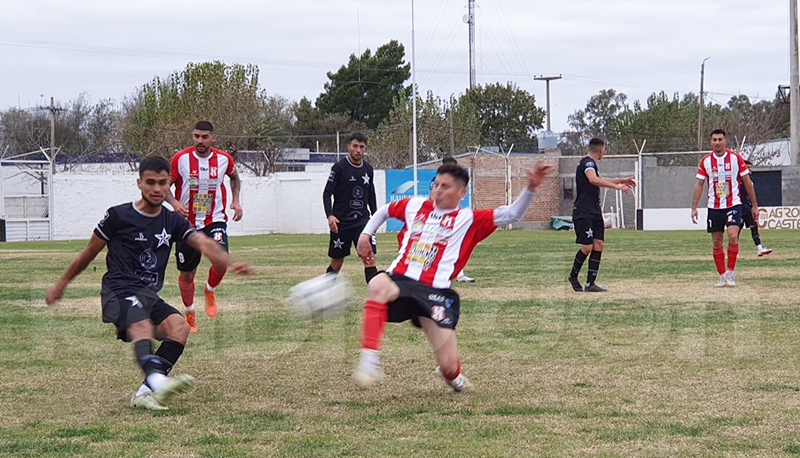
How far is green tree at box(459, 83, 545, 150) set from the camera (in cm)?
7794

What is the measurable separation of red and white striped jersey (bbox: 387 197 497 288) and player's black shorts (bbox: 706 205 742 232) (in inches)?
322

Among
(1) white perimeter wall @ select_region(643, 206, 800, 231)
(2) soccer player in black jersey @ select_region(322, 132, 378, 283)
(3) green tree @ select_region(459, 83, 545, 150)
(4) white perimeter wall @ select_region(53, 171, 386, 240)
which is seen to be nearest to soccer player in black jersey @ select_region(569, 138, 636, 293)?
(2) soccer player in black jersey @ select_region(322, 132, 378, 283)

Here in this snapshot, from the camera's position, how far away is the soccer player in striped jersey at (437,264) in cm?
621

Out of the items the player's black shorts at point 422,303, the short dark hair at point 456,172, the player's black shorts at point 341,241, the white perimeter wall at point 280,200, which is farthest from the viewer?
the white perimeter wall at point 280,200

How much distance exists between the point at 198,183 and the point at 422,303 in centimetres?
445

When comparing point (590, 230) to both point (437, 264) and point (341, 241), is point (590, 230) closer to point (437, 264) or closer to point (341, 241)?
point (341, 241)

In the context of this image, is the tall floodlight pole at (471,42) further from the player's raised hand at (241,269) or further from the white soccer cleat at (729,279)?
the player's raised hand at (241,269)

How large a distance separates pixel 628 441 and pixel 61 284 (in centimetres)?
366

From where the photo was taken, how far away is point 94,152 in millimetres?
62812

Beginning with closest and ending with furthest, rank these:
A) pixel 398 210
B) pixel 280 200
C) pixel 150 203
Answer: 1. pixel 150 203
2. pixel 398 210
3. pixel 280 200

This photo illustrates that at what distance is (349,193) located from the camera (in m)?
12.4

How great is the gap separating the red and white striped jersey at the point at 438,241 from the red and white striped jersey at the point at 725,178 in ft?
27.0

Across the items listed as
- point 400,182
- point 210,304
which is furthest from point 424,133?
point 210,304

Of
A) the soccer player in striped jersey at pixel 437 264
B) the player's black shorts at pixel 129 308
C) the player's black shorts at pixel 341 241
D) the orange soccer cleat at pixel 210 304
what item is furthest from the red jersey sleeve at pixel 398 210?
the player's black shorts at pixel 341 241
